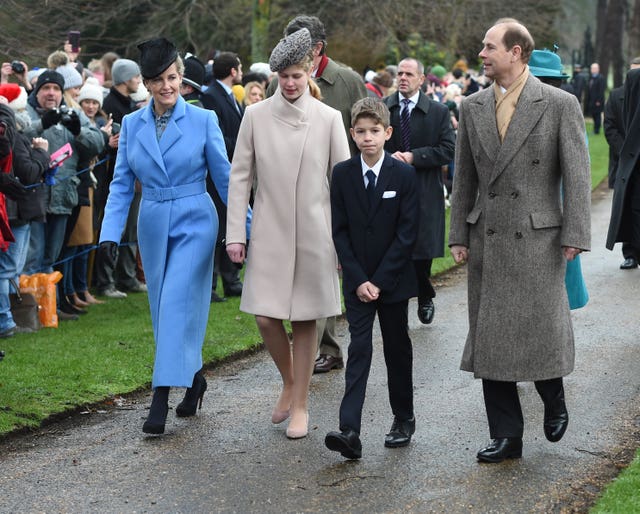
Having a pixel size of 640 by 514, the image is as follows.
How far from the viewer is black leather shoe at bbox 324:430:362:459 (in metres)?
5.95

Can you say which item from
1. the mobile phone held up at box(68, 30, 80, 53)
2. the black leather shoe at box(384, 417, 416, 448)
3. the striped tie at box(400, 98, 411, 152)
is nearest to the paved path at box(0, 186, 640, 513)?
the black leather shoe at box(384, 417, 416, 448)

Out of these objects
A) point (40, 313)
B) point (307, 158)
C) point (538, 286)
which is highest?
point (307, 158)

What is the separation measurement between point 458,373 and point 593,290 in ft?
12.4

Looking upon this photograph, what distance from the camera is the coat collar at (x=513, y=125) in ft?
19.7

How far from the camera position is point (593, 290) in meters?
11.5

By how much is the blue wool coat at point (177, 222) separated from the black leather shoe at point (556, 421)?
1.97 metres

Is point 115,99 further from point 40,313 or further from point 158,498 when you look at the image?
point 158,498

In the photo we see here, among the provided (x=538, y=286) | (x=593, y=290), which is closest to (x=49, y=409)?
(x=538, y=286)

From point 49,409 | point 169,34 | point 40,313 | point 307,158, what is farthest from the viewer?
point 169,34

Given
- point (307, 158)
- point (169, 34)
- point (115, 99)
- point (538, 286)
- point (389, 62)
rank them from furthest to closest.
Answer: point (389, 62), point (169, 34), point (115, 99), point (307, 158), point (538, 286)

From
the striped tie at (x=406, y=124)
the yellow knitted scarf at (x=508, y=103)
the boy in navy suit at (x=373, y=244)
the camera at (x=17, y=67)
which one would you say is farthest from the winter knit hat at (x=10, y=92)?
the yellow knitted scarf at (x=508, y=103)

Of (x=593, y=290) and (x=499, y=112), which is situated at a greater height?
(x=499, y=112)

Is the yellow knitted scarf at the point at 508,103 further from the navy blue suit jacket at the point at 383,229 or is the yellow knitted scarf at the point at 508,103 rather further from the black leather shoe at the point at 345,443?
the black leather shoe at the point at 345,443

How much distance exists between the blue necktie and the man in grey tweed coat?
55cm
